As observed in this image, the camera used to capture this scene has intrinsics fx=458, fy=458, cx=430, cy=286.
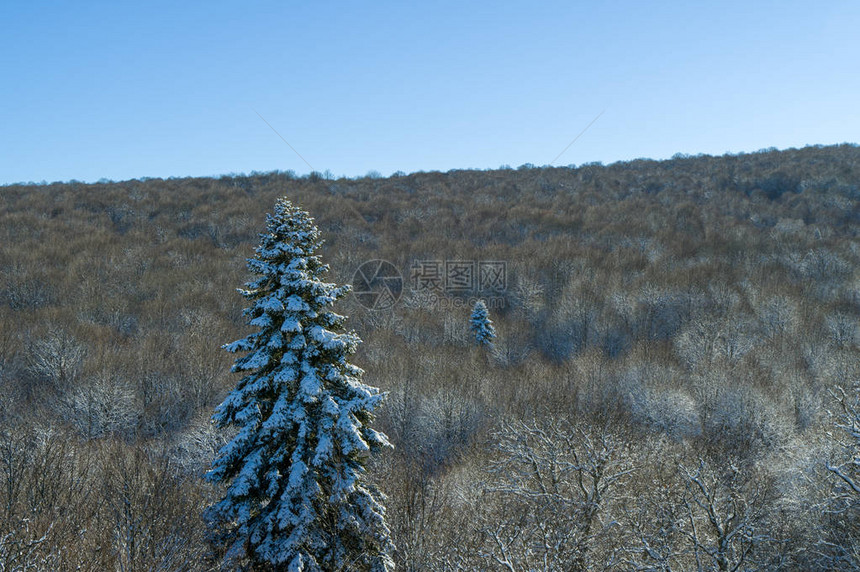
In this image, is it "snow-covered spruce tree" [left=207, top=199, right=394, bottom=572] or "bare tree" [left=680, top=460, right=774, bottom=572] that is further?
"bare tree" [left=680, top=460, right=774, bottom=572]

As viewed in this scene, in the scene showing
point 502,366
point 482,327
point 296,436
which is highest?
point 296,436

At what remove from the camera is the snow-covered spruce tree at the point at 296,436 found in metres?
8.39

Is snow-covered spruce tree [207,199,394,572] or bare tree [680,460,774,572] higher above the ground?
snow-covered spruce tree [207,199,394,572]

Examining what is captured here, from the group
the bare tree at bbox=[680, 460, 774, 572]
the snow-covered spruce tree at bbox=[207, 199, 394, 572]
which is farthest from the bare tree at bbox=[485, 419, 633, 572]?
the snow-covered spruce tree at bbox=[207, 199, 394, 572]

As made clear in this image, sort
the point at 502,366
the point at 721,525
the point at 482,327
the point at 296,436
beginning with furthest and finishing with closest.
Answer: the point at 482,327 < the point at 502,366 < the point at 721,525 < the point at 296,436

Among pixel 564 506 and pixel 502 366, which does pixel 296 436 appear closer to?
pixel 564 506

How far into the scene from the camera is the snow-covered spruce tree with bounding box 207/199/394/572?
8.39m

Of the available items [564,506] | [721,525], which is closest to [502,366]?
[564,506]

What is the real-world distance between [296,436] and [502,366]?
970 inches

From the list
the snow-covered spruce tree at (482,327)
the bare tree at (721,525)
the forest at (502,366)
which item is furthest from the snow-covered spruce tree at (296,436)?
the snow-covered spruce tree at (482,327)

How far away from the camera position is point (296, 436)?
28.6 ft

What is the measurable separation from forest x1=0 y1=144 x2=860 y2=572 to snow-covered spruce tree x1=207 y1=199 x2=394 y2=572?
4.81ft

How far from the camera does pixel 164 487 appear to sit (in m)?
11.6

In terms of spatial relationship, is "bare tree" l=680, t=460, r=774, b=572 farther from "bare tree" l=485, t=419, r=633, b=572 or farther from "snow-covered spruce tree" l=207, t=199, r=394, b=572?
"snow-covered spruce tree" l=207, t=199, r=394, b=572
